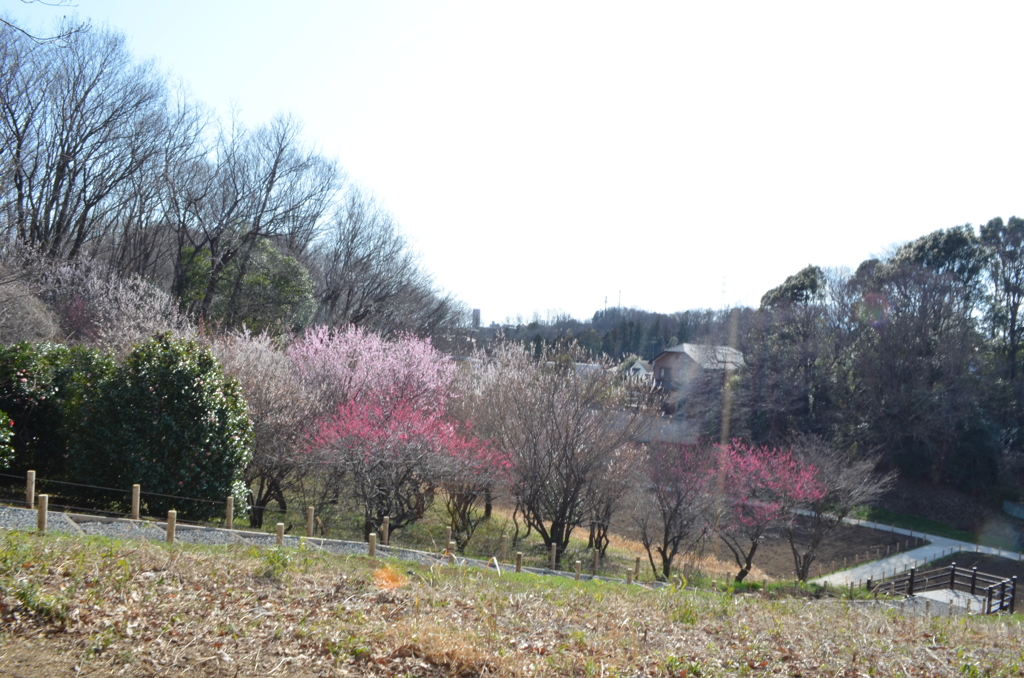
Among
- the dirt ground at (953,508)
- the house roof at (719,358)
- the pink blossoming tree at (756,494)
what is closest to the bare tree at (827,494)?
the pink blossoming tree at (756,494)

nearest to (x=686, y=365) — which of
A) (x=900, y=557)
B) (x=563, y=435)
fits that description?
(x=900, y=557)

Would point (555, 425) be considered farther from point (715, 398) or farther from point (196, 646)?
point (715, 398)

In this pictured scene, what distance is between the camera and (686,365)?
45.9 m

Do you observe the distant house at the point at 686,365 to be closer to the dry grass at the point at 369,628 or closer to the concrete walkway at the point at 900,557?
the concrete walkway at the point at 900,557

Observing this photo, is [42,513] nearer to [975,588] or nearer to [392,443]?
[392,443]

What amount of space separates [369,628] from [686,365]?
139 feet

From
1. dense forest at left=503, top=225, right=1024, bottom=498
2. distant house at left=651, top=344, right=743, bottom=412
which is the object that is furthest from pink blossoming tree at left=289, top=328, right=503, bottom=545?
dense forest at left=503, top=225, right=1024, bottom=498

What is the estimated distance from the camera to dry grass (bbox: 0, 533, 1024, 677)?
16.0 feet

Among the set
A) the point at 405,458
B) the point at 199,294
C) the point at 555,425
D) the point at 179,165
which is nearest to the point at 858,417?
the point at 555,425

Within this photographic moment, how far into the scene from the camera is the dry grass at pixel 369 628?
4.87 m

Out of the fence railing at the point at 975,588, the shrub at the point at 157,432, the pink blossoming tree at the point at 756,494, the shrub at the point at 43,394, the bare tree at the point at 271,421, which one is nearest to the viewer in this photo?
the shrub at the point at 157,432

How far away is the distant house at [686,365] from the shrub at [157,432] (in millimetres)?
26014

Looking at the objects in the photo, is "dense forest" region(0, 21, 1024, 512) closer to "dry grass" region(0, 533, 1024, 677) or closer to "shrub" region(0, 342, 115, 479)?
Answer: "shrub" region(0, 342, 115, 479)

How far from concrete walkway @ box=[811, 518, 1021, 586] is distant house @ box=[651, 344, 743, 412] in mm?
11653
